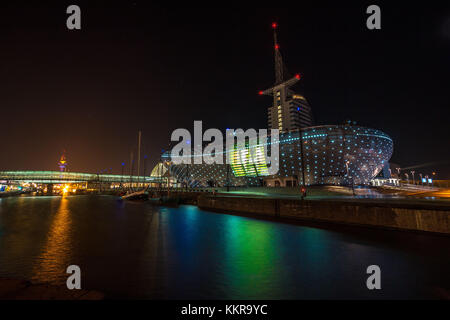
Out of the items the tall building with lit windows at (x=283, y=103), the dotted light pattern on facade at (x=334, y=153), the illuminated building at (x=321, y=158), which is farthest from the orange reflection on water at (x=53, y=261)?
the tall building with lit windows at (x=283, y=103)

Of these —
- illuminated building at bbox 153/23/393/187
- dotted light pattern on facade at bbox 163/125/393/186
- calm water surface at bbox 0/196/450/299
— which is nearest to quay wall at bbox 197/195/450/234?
calm water surface at bbox 0/196/450/299

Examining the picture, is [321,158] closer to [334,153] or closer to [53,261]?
[334,153]

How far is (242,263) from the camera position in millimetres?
8641

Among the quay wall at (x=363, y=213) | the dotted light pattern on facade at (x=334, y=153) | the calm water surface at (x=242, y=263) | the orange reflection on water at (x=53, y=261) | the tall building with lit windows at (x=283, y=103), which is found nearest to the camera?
the calm water surface at (x=242, y=263)

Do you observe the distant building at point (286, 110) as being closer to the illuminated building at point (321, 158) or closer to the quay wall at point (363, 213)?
the illuminated building at point (321, 158)

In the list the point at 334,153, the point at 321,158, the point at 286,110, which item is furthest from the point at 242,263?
the point at 286,110

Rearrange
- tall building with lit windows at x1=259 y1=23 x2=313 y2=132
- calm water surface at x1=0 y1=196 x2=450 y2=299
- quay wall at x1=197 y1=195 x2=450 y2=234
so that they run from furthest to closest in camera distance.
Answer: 1. tall building with lit windows at x1=259 y1=23 x2=313 y2=132
2. quay wall at x1=197 y1=195 x2=450 y2=234
3. calm water surface at x1=0 y1=196 x2=450 y2=299

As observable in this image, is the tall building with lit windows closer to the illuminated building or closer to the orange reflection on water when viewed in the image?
the illuminated building

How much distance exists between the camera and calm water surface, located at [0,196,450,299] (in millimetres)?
6109

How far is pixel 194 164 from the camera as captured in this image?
102 meters

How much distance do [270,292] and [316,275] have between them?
2.22 m

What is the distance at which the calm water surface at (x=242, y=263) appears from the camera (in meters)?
6.11

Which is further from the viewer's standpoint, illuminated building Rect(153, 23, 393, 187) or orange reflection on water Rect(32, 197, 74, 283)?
illuminated building Rect(153, 23, 393, 187)

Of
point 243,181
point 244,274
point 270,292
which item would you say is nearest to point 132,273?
point 244,274
